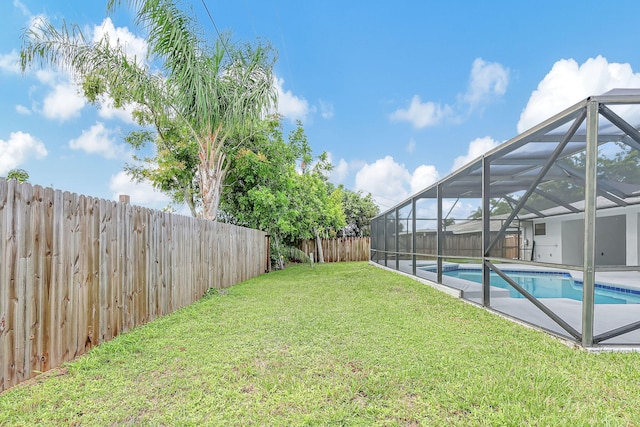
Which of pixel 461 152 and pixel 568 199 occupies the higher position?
pixel 461 152

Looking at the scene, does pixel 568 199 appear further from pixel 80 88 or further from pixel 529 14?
pixel 80 88

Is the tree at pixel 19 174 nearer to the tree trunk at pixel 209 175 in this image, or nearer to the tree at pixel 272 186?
the tree trunk at pixel 209 175

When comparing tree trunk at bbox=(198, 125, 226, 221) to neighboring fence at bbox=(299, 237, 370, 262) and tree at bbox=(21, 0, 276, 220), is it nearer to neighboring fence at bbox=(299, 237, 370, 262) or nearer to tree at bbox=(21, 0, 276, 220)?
tree at bbox=(21, 0, 276, 220)

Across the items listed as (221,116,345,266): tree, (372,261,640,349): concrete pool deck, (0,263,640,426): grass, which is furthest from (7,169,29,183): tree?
(372,261,640,349): concrete pool deck

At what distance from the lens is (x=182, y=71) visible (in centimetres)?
760

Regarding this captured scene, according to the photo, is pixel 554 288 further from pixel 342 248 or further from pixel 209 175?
pixel 342 248

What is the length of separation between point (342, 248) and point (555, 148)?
47.0 ft

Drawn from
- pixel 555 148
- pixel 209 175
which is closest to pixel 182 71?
pixel 209 175

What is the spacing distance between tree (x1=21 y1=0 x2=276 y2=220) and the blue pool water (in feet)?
22.3

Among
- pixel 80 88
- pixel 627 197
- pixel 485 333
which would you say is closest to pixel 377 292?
pixel 485 333

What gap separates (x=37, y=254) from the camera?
8.44ft

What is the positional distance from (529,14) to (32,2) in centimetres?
1326

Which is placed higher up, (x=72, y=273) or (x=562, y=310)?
(x=72, y=273)

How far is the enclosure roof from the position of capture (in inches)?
129
